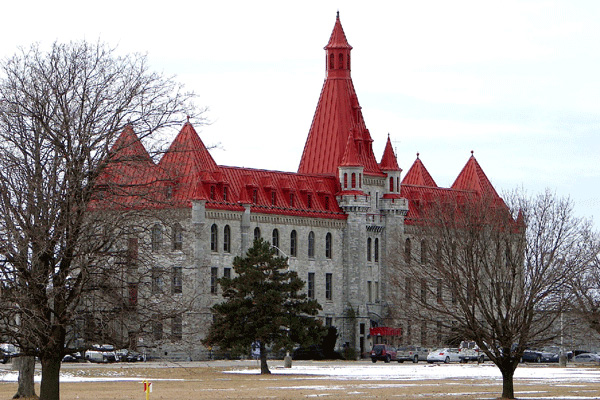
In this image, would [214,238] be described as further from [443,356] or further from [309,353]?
[443,356]

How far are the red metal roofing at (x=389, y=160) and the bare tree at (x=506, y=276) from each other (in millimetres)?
72500

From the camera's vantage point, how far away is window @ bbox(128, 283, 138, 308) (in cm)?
3491

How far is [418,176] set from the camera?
150 metres

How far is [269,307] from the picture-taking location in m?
80.0

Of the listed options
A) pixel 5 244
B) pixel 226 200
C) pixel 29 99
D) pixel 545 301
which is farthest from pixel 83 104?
pixel 226 200

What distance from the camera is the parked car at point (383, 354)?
4203 inches

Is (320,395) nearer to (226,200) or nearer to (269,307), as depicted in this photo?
(269,307)

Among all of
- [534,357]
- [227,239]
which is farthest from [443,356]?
[227,239]

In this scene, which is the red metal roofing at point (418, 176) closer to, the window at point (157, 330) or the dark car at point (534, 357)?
the dark car at point (534, 357)

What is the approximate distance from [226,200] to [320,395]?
2502 inches

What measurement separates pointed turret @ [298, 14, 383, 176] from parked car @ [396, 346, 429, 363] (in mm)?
21831

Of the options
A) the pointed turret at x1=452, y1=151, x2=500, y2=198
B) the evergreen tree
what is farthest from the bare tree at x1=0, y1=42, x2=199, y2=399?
the pointed turret at x1=452, y1=151, x2=500, y2=198

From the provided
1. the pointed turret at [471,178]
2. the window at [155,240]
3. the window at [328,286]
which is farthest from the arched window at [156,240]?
the pointed turret at [471,178]

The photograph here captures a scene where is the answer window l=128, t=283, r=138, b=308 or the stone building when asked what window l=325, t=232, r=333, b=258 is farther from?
window l=128, t=283, r=138, b=308
